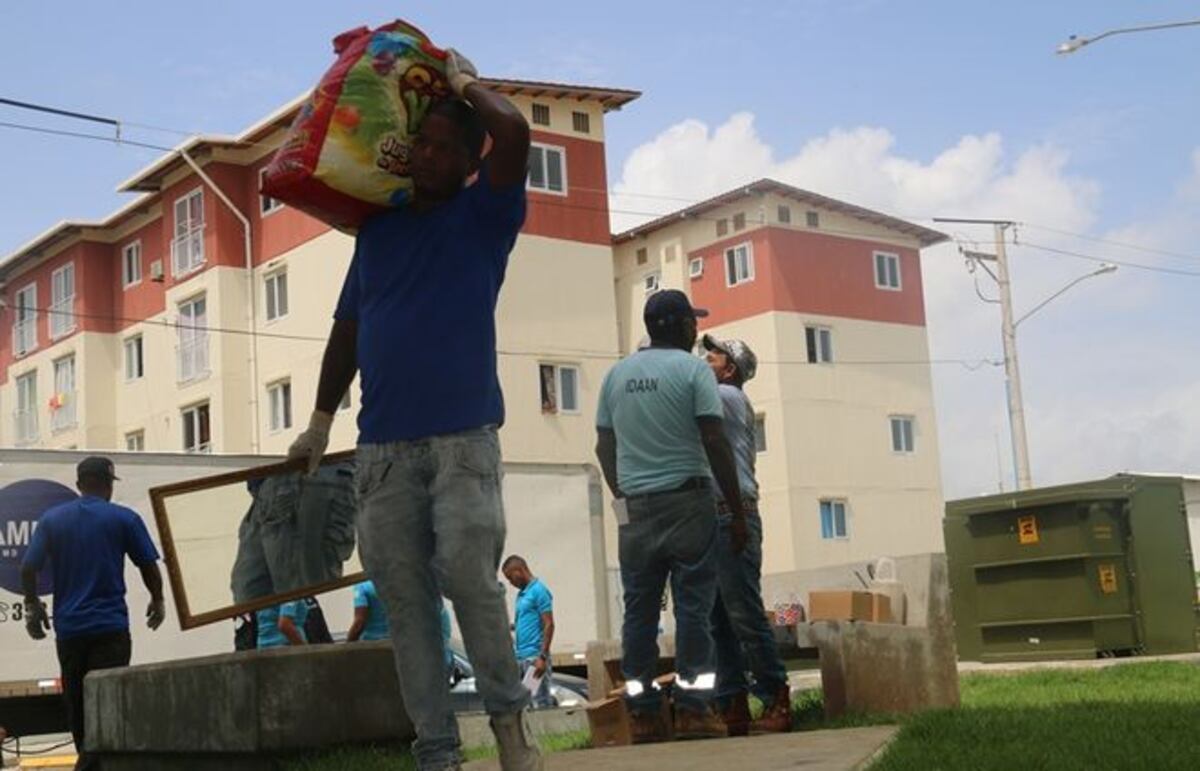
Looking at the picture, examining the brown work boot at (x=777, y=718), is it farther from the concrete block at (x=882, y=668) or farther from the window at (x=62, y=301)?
the window at (x=62, y=301)

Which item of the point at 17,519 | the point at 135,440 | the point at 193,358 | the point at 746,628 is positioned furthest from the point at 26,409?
the point at 746,628

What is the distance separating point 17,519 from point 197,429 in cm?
2936

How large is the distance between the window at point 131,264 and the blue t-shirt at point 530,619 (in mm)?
36984

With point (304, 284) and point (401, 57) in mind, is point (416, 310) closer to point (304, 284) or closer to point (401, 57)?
point (401, 57)

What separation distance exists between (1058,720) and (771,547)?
144ft

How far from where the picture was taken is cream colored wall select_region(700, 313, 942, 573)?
163 feet

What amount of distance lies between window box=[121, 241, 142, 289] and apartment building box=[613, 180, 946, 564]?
596 inches

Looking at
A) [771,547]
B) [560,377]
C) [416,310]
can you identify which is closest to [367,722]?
[416,310]

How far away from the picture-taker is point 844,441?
51.2 meters

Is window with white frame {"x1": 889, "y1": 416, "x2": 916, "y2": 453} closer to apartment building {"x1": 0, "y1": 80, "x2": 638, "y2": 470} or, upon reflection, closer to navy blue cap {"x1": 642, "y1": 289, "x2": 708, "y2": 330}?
apartment building {"x1": 0, "y1": 80, "x2": 638, "y2": 470}

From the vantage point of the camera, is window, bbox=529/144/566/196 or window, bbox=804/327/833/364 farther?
window, bbox=804/327/833/364

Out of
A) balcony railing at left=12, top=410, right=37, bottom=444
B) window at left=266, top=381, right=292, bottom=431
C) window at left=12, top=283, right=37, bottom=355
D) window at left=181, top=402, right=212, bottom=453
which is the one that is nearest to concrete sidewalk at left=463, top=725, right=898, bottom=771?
→ window at left=266, top=381, right=292, bottom=431

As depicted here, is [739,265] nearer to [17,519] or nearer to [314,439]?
[17,519]

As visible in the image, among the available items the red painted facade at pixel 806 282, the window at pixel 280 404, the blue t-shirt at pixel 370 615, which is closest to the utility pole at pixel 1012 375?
the red painted facade at pixel 806 282
